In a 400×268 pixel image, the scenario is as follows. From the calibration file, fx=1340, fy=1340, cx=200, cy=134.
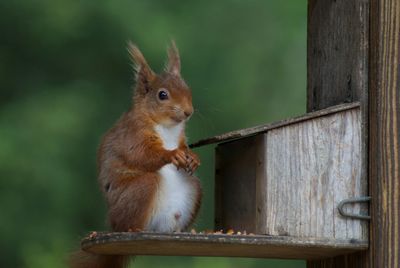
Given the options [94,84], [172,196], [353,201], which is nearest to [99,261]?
[172,196]

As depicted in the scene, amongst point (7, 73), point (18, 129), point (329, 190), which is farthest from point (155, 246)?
point (7, 73)

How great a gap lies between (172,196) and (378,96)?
0.75 metres

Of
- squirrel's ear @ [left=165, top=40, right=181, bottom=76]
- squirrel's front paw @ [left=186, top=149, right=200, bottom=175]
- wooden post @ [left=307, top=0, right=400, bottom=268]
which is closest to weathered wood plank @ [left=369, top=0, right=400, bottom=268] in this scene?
wooden post @ [left=307, top=0, right=400, bottom=268]

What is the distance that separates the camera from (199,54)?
8289 millimetres

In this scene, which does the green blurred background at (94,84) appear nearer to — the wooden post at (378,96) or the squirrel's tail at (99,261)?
the squirrel's tail at (99,261)

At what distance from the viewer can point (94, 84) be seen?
8.51 meters

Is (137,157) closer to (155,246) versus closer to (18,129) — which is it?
(155,246)

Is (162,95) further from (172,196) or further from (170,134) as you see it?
(172,196)

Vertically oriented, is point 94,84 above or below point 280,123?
above

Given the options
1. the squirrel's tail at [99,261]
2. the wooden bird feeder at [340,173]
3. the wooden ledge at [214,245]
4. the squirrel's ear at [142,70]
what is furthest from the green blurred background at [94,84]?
the wooden bird feeder at [340,173]

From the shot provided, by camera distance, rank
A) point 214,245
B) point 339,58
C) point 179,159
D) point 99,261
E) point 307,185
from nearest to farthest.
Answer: point 214,245 < point 307,185 < point 179,159 < point 339,58 < point 99,261

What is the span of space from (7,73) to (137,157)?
15.2 ft

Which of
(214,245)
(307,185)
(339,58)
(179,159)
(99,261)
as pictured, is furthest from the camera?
(99,261)

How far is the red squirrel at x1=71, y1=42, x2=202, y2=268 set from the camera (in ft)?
14.2
